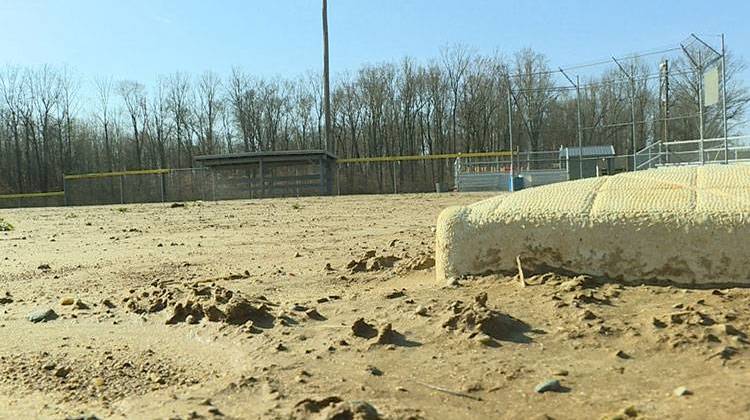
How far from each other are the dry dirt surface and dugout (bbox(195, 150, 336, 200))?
32636 millimetres

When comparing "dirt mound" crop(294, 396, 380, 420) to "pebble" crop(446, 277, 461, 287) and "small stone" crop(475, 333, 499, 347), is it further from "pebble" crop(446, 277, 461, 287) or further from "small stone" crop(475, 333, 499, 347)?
"pebble" crop(446, 277, 461, 287)

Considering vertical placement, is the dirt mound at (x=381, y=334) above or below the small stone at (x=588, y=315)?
below

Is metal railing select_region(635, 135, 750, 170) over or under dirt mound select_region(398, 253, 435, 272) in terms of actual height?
over

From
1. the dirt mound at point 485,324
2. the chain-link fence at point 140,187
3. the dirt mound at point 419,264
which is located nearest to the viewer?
the dirt mound at point 485,324

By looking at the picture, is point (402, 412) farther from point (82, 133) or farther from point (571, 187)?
point (82, 133)

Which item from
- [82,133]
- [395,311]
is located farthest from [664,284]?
[82,133]

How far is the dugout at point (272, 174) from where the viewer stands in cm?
3922

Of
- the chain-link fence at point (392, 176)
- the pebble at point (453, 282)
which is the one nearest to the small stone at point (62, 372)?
the pebble at point (453, 282)

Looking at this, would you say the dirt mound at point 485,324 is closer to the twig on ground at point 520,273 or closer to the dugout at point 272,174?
the twig on ground at point 520,273

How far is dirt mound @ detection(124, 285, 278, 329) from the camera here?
4895 millimetres

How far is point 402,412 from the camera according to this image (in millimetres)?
3131

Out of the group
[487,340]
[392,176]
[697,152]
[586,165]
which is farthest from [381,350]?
[392,176]

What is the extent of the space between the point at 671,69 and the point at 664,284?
33270mm

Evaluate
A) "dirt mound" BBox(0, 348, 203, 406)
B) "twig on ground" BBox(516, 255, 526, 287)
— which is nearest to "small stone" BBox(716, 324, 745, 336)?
"twig on ground" BBox(516, 255, 526, 287)
